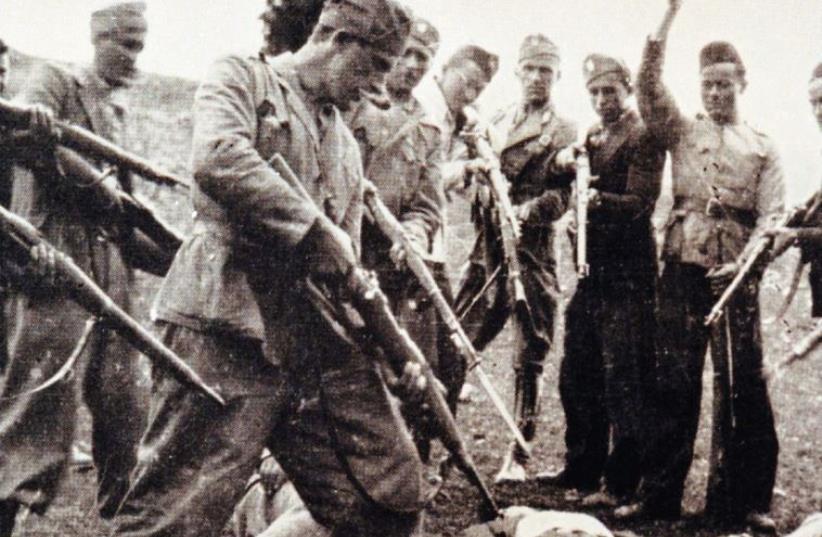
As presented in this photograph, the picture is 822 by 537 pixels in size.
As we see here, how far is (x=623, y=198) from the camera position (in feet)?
17.6

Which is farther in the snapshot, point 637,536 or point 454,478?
point 454,478

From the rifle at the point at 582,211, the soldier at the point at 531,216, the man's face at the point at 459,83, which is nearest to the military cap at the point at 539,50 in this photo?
the soldier at the point at 531,216

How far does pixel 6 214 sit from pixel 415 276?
1.69 m

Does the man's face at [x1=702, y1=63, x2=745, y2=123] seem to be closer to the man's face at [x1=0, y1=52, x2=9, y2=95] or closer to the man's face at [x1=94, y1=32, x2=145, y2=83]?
the man's face at [x1=94, y1=32, x2=145, y2=83]

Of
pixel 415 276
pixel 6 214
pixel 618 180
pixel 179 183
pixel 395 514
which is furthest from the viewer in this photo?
pixel 618 180

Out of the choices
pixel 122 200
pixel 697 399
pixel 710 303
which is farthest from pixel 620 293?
pixel 122 200

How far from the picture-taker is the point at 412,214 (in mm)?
4887

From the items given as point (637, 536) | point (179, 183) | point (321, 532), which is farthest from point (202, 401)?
point (637, 536)

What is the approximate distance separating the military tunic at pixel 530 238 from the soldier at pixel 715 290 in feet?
2.46

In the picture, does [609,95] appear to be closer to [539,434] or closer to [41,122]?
[539,434]

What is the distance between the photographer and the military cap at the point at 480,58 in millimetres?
5555

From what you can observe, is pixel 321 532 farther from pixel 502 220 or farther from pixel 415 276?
pixel 502 220

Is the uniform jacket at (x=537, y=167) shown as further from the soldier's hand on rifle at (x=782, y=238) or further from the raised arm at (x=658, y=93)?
the soldier's hand on rifle at (x=782, y=238)

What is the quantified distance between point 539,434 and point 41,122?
3.60m
